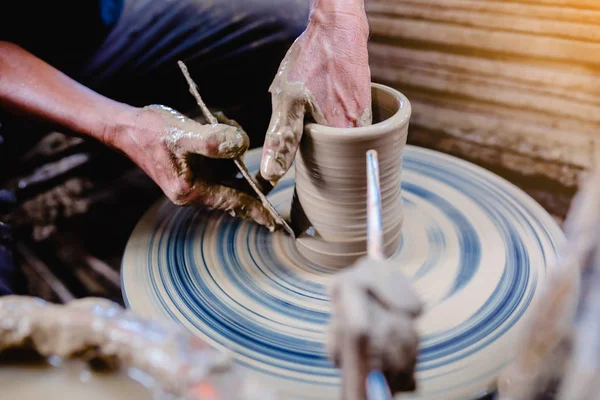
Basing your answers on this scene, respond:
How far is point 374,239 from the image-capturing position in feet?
2.14

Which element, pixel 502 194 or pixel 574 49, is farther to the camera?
pixel 574 49

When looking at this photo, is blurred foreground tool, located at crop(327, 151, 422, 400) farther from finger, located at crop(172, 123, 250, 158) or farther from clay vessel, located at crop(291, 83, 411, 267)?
finger, located at crop(172, 123, 250, 158)

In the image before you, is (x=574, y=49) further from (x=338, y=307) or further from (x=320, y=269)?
(x=338, y=307)

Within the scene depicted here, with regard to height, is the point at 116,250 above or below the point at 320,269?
below

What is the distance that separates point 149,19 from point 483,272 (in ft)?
4.83

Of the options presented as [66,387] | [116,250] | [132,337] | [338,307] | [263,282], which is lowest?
[116,250]

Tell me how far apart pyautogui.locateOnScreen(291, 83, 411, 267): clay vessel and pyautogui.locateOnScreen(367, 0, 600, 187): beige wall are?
96 cm

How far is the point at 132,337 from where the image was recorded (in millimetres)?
621

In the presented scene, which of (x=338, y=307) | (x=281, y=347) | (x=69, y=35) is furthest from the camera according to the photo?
(x=69, y=35)

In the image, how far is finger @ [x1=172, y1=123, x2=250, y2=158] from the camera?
3.64ft

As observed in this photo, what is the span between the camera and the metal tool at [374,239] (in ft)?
1.76

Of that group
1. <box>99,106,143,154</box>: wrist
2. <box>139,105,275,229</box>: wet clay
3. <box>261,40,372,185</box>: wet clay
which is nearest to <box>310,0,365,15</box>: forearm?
<box>261,40,372,185</box>: wet clay

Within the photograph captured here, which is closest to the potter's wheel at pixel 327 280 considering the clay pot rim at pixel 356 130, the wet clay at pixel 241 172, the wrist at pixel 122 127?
the wet clay at pixel 241 172

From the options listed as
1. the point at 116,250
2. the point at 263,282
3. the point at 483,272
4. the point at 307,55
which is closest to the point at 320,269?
the point at 263,282
